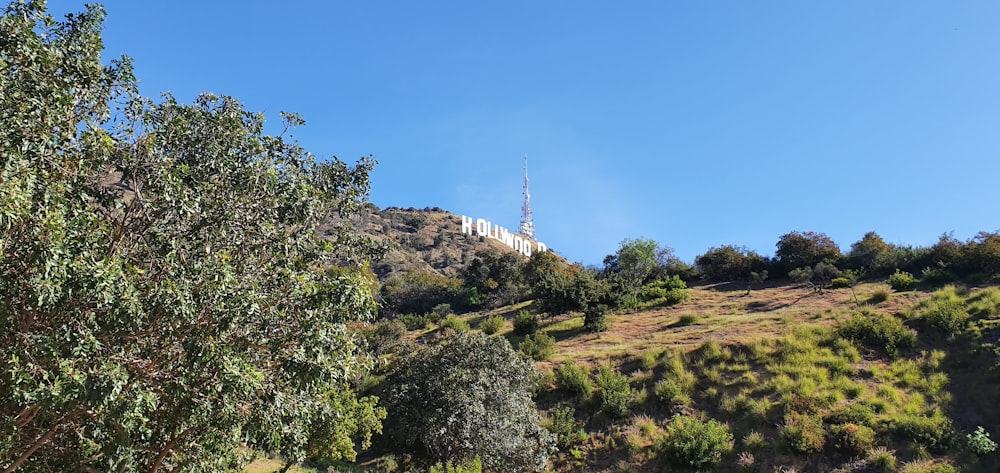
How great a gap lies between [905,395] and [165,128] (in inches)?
1030

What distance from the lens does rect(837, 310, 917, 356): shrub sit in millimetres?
25281

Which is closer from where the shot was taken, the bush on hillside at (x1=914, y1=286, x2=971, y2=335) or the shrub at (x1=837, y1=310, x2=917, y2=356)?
the shrub at (x1=837, y1=310, x2=917, y2=356)

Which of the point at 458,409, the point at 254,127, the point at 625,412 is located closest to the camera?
the point at 254,127

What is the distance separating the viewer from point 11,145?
20.2 ft

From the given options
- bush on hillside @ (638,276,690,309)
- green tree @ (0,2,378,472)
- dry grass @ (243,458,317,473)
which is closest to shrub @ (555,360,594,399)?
dry grass @ (243,458,317,473)

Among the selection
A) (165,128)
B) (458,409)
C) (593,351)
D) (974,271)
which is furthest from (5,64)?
(974,271)

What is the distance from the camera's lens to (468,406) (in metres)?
18.7

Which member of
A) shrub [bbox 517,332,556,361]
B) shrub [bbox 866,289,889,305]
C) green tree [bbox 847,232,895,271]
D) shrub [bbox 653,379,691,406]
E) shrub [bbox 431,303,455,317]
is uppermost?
green tree [bbox 847,232,895,271]

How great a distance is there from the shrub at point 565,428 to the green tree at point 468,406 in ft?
3.21

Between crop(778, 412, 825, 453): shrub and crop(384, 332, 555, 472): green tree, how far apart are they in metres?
8.30

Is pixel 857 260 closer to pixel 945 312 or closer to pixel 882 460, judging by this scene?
pixel 945 312

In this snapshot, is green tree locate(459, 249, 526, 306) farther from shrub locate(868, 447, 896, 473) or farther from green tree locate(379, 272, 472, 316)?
shrub locate(868, 447, 896, 473)

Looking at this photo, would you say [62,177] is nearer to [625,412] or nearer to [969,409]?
[625,412]

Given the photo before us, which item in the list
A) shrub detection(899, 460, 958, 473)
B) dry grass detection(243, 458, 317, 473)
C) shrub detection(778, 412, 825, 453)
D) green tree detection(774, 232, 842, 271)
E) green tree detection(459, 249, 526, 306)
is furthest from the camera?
green tree detection(459, 249, 526, 306)
